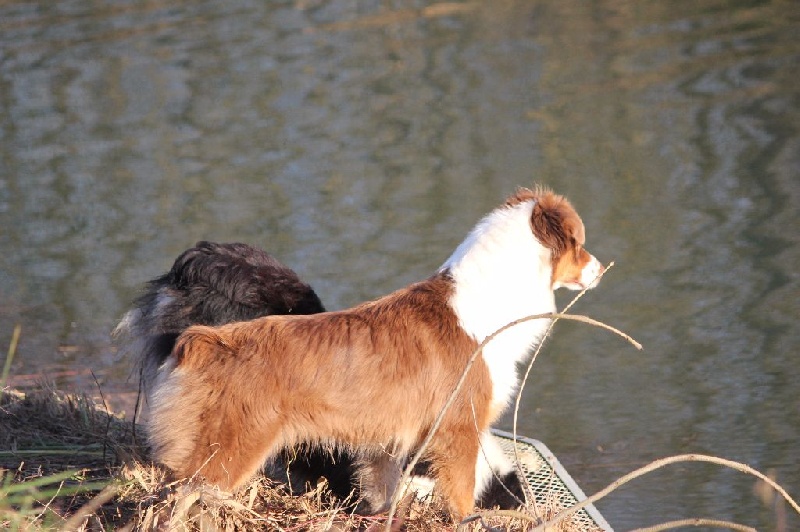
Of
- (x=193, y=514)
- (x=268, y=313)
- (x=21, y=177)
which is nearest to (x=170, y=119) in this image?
(x=21, y=177)

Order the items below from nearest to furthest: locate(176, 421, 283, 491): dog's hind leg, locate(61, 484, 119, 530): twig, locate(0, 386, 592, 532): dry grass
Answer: locate(61, 484, 119, 530): twig
locate(0, 386, 592, 532): dry grass
locate(176, 421, 283, 491): dog's hind leg

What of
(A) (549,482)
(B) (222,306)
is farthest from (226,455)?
(A) (549,482)

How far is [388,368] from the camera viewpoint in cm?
490

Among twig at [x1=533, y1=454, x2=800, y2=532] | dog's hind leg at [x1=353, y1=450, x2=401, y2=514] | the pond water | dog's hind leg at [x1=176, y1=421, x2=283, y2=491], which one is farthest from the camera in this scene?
the pond water

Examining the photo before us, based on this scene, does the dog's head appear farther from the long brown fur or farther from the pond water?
the pond water

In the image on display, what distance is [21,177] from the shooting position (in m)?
13.3

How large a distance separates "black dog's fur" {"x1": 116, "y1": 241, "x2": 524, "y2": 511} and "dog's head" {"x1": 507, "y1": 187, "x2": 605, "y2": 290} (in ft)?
3.45

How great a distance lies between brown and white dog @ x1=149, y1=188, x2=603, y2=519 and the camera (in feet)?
15.1

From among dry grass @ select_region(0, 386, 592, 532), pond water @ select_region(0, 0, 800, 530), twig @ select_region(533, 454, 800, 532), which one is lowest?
pond water @ select_region(0, 0, 800, 530)

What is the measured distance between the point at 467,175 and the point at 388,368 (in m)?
7.27

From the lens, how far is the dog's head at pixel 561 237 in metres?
5.22

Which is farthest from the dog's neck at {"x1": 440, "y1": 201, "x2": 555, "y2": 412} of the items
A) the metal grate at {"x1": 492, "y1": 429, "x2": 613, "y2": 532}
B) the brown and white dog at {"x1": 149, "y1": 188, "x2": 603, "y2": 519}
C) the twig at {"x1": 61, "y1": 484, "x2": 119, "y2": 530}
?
the twig at {"x1": 61, "y1": 484, "x2": 119, "y2": 530}

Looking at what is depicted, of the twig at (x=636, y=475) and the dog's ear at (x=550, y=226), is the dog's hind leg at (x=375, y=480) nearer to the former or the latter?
the dog's ear at (x=550, y=226)

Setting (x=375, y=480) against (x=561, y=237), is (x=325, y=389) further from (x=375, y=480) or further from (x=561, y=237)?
(x=561, y=237)
